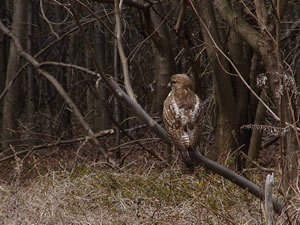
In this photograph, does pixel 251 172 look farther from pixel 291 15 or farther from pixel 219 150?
pixel 291 15

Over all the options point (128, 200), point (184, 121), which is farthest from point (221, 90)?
point (184, 121)

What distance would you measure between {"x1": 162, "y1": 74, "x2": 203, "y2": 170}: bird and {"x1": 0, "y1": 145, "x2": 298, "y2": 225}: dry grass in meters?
0.41

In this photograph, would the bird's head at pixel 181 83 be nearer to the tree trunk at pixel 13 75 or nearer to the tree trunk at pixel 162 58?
the tree trunk at pixel 162 58

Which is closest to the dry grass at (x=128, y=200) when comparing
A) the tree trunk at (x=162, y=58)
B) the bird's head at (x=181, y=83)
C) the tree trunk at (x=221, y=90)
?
the bird's head at (x=181, y=83)

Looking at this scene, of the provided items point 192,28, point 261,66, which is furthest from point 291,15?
point 261,66

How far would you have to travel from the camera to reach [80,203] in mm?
6375

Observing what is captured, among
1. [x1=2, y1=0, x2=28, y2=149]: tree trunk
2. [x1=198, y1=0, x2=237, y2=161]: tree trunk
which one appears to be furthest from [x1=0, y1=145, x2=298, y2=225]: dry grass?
[x1=2, y1=0, x2=28, y2=149]: tree trunk

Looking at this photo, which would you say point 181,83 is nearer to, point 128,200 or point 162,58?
point 128,200

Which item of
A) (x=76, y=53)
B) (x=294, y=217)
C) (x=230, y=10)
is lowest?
(x=76, y=53)

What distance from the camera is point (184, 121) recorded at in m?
5.75

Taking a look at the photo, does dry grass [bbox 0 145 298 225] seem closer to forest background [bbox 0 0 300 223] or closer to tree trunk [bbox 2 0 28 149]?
forest background [bbox 0 0 300 223]

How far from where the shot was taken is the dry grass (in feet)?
18.0

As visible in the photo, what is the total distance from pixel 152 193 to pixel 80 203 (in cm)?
78

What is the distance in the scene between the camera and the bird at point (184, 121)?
558 cm
